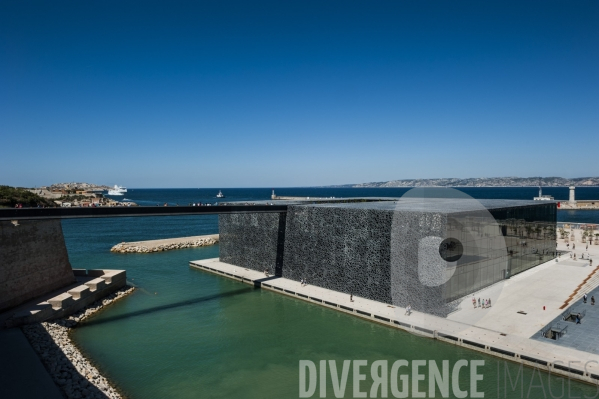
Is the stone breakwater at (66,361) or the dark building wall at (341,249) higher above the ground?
the dark building wall at (341,249)

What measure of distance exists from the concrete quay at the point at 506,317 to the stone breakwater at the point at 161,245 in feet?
57.1

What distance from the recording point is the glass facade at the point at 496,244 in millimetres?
21984

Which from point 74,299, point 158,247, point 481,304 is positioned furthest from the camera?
point 158,247

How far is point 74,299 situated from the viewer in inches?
894

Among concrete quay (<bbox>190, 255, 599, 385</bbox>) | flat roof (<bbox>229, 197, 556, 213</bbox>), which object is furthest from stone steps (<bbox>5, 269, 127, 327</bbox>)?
flat roof (<bbox>229, 197, 556, 213</bbox>)

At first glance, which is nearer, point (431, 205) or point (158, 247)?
point (431, 205)

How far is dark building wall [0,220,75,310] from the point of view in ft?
69.0

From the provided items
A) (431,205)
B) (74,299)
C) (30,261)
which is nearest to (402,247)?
(431,205)

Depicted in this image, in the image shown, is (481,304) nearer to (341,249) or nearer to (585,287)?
(341,249)

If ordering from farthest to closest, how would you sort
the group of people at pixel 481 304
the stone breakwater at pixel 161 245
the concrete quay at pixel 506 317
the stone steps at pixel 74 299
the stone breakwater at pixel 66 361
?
the stone breakwater at pixel 161 245 < the group of people at pixel 481 304 < the stone steps at pixel 74 299 < the concrete quay at pixel 506 317 < the stone breakwater at pixel 66 361

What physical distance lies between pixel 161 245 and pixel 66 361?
29.8 meters

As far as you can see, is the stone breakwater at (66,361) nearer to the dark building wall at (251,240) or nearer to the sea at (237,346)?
the sea at (237,346)

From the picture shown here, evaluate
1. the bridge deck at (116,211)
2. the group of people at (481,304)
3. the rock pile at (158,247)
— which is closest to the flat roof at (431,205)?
the bridge deck at (116,211)

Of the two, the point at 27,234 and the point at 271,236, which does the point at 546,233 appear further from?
the point at 27,234
